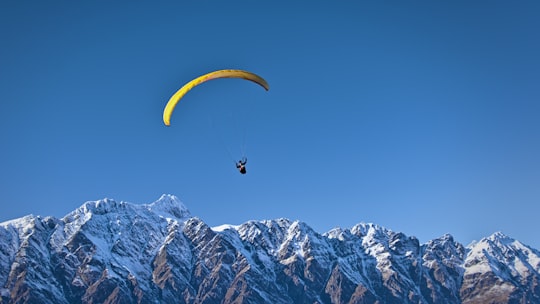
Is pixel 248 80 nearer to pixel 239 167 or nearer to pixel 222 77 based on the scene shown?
pixel 222 77

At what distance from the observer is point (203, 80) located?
253ft

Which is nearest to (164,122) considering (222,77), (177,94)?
(177,94)

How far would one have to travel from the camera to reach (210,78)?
254ft

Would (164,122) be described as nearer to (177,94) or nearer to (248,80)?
(177,94)

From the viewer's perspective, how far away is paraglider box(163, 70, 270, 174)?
7738 centimetres

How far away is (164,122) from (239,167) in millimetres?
11504

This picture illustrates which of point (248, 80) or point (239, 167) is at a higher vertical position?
point (248, 80)

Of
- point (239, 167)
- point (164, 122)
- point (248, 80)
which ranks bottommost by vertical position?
point (239, 167)

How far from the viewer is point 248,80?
8056 centimetres

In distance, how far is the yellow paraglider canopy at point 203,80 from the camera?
77.3 m

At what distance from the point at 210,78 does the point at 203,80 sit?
944 mm

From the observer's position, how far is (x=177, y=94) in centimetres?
7856

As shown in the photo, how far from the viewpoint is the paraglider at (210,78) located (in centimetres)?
7738

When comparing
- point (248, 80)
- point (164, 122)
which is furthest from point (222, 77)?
point (164, 122)
